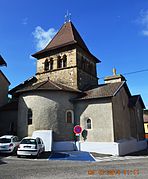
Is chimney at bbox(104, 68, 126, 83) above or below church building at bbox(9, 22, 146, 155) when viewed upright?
above

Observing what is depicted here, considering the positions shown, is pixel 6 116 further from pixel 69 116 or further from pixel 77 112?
pixel 77 112

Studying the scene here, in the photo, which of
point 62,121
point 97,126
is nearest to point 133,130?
point 97,126

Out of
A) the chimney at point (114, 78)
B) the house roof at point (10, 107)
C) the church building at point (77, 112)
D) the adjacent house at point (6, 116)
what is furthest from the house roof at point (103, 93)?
the adjacent house at point (6, 116)

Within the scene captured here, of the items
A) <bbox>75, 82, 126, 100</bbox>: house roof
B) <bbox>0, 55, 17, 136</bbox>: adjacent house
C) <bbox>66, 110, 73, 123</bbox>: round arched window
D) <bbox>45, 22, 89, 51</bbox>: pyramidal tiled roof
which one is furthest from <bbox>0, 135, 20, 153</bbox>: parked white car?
<bbox>45, 22, 89, 51</bbox>: pyramidal tiled roof

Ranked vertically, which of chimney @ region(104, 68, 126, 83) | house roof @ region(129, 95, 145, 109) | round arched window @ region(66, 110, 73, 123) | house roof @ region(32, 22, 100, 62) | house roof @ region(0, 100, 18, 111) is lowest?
round arched window @ region(66, 110, 73, 123)

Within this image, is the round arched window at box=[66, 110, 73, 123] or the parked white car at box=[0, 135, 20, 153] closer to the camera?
the parked white car at box=[0, 135, 20, 153]

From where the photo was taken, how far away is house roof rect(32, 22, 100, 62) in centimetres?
2617

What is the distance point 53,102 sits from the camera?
2020 cm

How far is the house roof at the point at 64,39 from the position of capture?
26175mm

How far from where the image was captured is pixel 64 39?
2741 cm

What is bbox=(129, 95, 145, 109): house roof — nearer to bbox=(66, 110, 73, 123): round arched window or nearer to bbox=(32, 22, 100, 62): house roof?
bbox=(32, 22, 100, 62): house roof

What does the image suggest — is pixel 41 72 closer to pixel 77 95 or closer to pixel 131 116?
pixel 77 95

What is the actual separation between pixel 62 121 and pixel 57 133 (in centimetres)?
130

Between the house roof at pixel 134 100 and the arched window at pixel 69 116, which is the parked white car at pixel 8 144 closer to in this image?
the arched window at pixel 69 116
